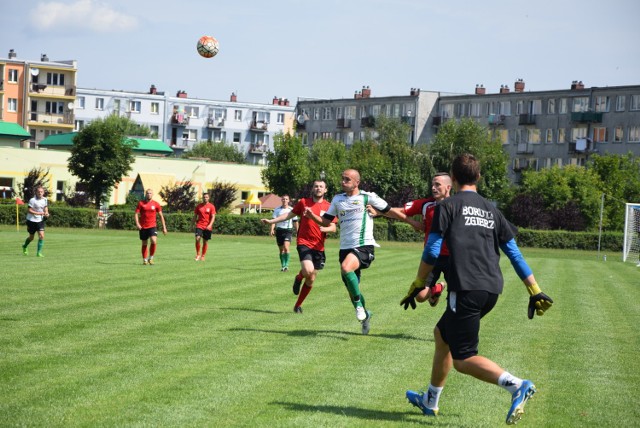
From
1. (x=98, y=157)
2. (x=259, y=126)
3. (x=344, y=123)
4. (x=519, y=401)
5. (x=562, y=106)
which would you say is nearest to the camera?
(x=519, y=401)

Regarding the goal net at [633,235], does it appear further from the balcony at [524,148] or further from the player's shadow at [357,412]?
the balcony at [524,148]

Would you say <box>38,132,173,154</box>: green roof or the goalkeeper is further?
<box>38,132,173,154</box>: green roof

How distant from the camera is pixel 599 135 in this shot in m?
95.2

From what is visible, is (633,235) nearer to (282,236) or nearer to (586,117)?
(282,236)

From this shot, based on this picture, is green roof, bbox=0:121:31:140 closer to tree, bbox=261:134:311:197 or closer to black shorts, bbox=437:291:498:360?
tree, bbox=261:134:311:197

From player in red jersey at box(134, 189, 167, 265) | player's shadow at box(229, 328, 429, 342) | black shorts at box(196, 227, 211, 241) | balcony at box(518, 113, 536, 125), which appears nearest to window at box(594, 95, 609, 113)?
balcony at box(518, 113, 536, 125)

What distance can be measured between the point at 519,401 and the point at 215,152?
383 ft

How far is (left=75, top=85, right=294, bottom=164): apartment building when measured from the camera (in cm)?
12638

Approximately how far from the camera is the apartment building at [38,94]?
104000 mm

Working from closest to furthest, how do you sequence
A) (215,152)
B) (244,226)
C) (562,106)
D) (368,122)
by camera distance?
(244,226), (562,106), (368,122), (215,152)

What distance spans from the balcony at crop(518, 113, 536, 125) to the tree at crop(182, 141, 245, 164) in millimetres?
41069

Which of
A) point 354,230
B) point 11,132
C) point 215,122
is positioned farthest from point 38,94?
point 354,230

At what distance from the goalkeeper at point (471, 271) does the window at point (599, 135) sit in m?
91.9

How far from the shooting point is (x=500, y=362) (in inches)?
420
